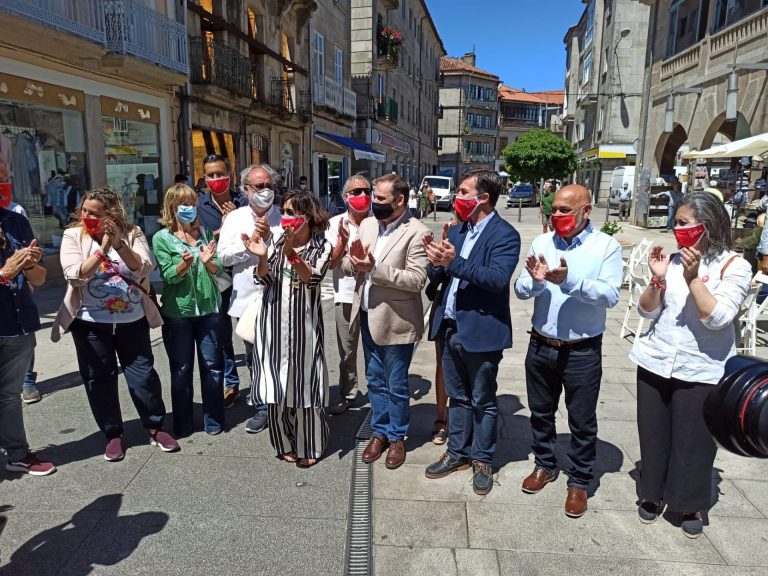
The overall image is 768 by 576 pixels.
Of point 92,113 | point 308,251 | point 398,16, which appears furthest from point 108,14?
point 398,16

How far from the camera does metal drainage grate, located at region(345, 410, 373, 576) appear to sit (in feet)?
8.52

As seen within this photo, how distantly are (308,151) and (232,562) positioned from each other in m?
19.5

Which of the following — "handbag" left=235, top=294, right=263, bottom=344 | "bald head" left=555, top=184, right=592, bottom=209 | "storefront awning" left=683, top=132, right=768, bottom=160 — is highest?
"storefront awning" left=683, top=132, right=768, bottom=160

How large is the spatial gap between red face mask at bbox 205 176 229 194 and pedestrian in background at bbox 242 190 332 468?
1.07 metres

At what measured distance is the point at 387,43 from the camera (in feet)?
91.5

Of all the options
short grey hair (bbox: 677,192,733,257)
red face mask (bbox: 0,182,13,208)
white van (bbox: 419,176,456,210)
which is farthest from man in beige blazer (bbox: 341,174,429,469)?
white van (bbox: 419,176,456,210)

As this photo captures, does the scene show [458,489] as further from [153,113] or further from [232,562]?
[153,113]

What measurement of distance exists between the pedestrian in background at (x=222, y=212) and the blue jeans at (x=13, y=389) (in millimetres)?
1238

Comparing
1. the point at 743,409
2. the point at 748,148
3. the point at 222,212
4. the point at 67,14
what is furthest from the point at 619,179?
the point at 743,409

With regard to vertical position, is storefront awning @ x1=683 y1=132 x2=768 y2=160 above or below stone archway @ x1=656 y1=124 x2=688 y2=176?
below

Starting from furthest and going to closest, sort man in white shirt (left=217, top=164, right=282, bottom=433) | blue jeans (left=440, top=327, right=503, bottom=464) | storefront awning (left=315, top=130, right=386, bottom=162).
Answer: storefront awning (left=315, top=130, right=386, bottom=162) → man in white shirt (left=217, top=164, right=282, bottom=433) → blue jeans (left=440, top=327, right=503, bottom=464)

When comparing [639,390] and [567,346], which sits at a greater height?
[567,346]

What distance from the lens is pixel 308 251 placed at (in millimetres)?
3391

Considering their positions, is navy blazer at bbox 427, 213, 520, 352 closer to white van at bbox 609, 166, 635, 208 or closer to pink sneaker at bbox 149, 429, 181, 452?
pink sneaker at bbox 149, 429, 181, 452
